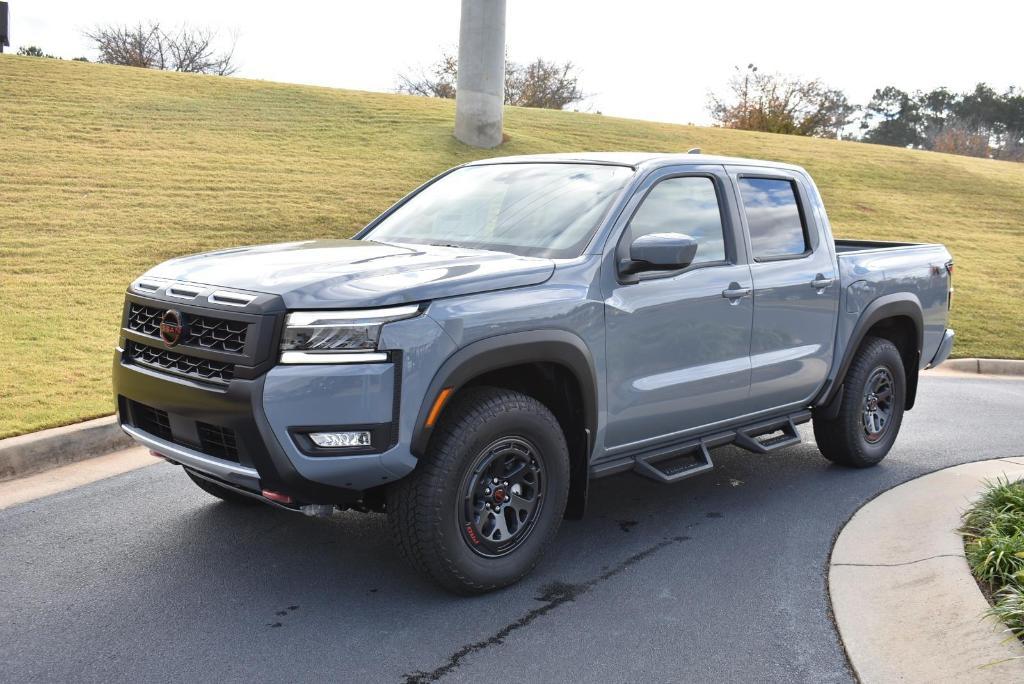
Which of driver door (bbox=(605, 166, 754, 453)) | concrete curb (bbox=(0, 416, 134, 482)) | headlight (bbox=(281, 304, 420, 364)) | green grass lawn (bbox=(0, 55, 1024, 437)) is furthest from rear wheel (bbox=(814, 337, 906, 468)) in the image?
green grass lawn (bbox=(0, 55, 1024, 437))

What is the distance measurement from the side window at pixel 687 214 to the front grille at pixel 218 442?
2.13 m

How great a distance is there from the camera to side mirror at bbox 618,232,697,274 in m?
4.53

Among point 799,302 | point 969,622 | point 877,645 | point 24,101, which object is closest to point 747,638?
point 877,645

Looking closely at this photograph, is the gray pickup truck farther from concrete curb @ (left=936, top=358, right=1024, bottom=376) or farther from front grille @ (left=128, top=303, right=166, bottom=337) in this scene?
concrete curb @ (left=936, top=358, right=1024, bottom=376)

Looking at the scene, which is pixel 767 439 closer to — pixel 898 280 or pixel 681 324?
pixel 681 324

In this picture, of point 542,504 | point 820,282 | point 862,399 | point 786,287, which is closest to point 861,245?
point 862,399

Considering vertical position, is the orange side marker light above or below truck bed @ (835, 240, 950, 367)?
below

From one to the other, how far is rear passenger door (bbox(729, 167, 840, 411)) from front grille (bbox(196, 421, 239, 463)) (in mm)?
2855

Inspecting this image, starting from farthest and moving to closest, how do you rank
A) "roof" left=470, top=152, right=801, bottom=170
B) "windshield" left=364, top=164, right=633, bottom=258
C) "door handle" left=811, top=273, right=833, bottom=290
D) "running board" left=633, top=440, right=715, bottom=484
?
"door handle" left=811, top=273, right=833, bottom=290, "roof" left=470, top=152, right=801, bottom=170, "running board" left=633, top=440, right=715, bottom=484, "windshield" left=364, top=164, right=633, bottom=258

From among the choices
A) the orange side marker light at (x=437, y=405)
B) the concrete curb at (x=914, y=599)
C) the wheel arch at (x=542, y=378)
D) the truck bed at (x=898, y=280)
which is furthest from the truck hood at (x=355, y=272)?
the truck bed at (x=898, y=280)

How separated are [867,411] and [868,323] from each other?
2.25 ft

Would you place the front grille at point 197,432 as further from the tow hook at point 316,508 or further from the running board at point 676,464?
the running board at point 676,464

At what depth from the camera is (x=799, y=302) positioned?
18.9ft

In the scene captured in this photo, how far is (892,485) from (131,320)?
4.63 meters
